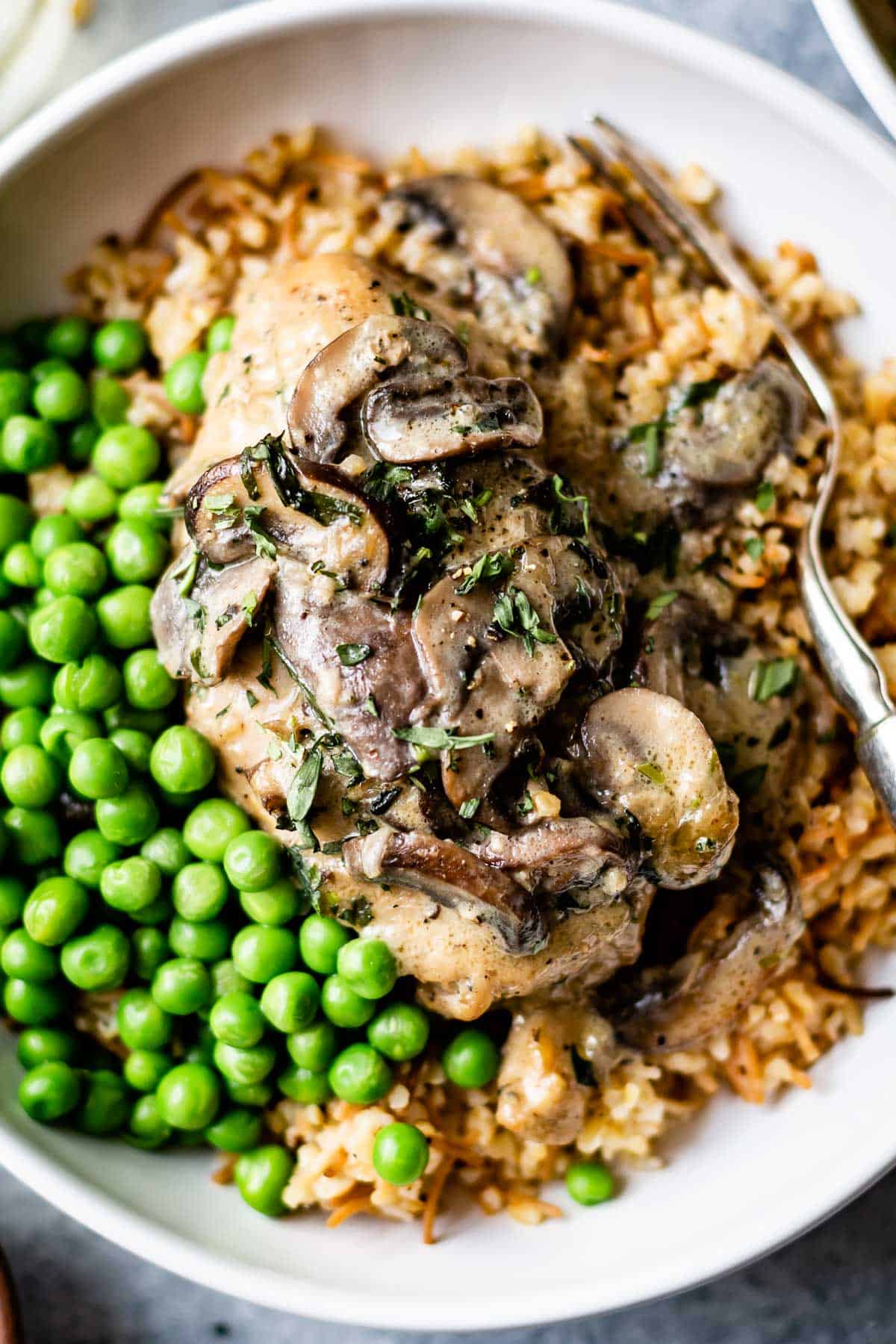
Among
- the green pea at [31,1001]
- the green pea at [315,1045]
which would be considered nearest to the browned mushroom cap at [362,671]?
the green pea at [315,1045]

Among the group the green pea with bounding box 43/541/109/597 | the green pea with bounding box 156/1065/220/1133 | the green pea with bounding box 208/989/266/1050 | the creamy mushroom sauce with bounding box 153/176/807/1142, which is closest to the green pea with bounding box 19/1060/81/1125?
the green pea with bounding box 156/1065/220/1133

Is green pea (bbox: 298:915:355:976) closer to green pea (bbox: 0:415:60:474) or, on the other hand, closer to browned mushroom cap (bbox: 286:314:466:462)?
browned mushroom cap (bbox: 286:314:466:462)

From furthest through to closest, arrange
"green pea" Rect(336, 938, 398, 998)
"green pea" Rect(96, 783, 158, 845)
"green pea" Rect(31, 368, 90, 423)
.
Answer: "green pea" Rect(31, 368, 90, 423), "green pea" Rect(96, 783, 158, 845), "green pea" Rect(336, 938, 398, 998)

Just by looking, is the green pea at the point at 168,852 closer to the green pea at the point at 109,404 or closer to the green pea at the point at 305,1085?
the green pea at the point at 305,1085

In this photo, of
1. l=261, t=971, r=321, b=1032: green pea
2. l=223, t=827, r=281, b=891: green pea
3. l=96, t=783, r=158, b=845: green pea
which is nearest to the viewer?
l=223, t=827, r=281, b=891: green pea

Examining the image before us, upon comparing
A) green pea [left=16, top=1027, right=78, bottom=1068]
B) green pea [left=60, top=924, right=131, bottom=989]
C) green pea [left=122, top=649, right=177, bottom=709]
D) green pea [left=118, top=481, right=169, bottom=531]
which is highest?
green pea [left=118, top=481, right=169, bottom=531]
